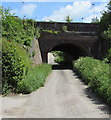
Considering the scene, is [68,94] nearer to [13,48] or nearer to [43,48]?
[13,48]

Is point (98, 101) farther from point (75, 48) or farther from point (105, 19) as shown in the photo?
point (75, 48)

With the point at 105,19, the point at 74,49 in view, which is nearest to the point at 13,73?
the point at 105,19

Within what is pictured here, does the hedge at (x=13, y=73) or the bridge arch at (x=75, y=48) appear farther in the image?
the bridge arch at (x=75, y=48)

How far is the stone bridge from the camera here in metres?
24.5

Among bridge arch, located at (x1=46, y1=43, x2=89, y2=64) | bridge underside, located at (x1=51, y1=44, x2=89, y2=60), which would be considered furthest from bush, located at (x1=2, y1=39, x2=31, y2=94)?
bridge underside, located at (x1=51, y1=44, x2=89, y2=60)

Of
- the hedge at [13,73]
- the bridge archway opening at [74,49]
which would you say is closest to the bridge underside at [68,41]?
the bridge archway opening at [74,49]

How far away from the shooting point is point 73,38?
2491 centimetres

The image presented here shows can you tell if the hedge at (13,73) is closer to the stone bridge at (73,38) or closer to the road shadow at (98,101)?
the road shadow at (98,101)

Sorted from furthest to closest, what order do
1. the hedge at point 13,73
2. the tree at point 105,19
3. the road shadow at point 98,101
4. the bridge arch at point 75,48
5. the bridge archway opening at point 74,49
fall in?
the bridge archway opening at point 74,49
the bridge arch at point 75,48
the tree at point 105,19
the hedge at point 13,73
the road shadow at point 98,101

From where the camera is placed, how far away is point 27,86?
34.3ft

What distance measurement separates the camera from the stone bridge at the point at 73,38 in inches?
963

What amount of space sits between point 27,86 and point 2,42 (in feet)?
8.02

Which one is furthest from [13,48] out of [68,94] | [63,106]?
[63,106]

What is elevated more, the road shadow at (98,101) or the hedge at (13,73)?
the hedge at (13,73)
